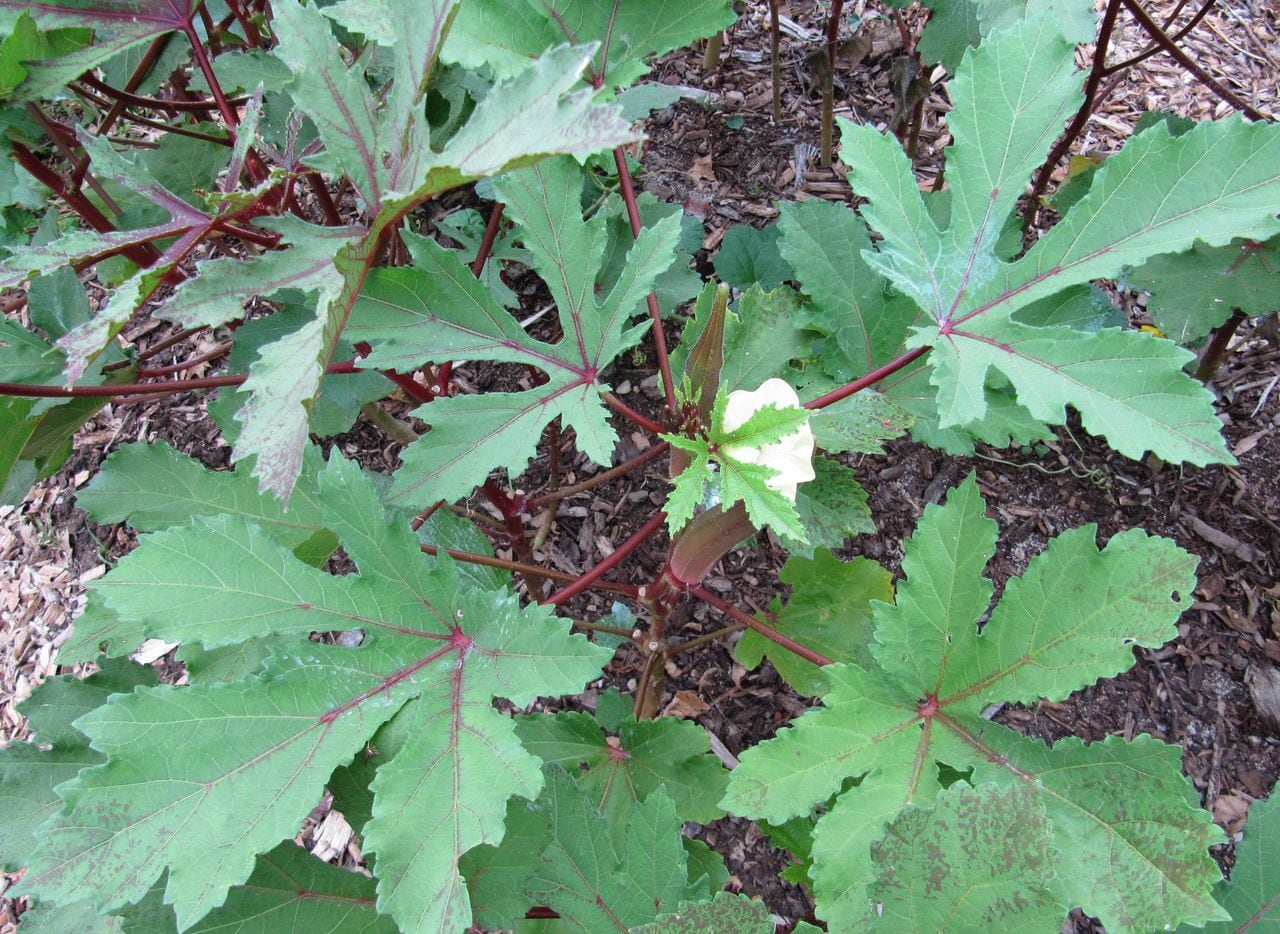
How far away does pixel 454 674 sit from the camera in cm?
109

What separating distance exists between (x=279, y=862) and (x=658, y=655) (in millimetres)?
683

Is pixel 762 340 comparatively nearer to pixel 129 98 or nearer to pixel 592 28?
pixel 592 28

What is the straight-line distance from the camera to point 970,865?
758 mm

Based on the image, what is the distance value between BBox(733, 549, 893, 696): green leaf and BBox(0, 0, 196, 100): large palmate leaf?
1.29m

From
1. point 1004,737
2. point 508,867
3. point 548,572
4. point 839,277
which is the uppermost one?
point 839,277

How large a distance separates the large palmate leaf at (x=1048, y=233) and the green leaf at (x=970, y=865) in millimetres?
411

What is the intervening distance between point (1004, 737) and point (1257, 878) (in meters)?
0.32

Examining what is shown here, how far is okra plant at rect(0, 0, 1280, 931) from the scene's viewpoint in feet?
2.94

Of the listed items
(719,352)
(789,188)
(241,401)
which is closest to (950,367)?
(719,352)

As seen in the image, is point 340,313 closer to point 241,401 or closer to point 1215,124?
point 241,401

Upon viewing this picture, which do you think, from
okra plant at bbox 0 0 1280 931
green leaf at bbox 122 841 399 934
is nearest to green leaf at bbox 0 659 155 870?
okra plant at bbox 0 0 1280 931

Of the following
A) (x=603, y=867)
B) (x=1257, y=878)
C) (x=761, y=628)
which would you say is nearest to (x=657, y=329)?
(x=761, y=628)

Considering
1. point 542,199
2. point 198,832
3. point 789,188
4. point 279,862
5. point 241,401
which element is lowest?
point 279,862

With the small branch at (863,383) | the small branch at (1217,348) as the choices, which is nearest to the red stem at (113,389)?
the small branch at (863,383)
